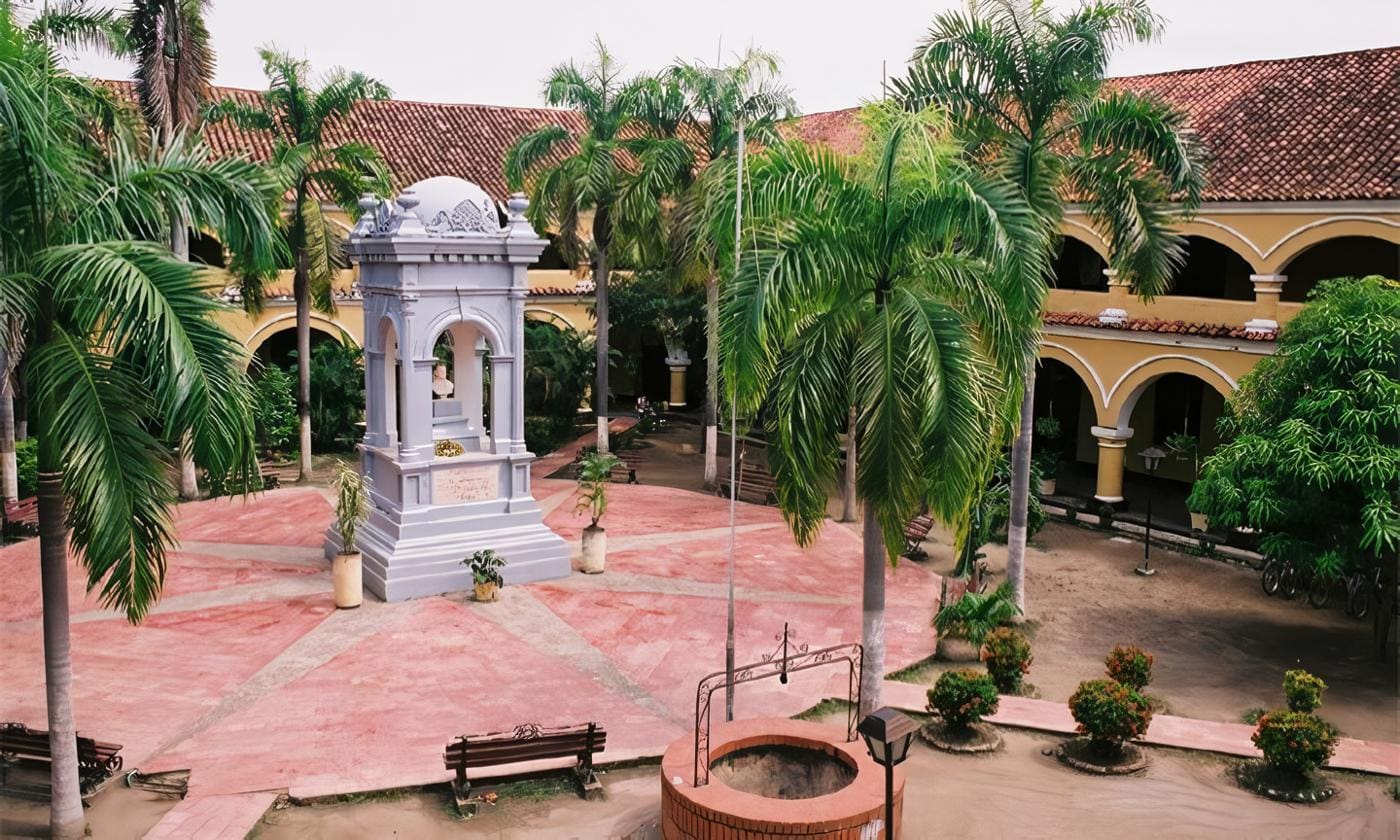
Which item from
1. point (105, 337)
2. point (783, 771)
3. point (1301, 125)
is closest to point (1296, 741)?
point (783, 771)

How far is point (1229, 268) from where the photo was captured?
884 inches

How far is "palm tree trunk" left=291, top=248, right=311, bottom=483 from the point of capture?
20953 millimetres

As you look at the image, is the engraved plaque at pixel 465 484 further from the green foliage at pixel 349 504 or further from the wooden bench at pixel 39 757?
the wooden bench at pixel 39 757

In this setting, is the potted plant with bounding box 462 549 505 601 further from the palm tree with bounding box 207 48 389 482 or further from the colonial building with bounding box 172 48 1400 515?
the palm tree with bounding box 207 48 389 482

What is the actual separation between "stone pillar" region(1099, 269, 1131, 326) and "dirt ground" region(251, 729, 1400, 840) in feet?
37.9

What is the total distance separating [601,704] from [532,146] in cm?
1260

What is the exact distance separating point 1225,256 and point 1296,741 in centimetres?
1429

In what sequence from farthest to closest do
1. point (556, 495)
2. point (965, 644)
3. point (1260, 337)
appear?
1. point (556, 495)
2. point (1260, 337)
3. point (965, 644)

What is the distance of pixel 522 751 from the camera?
32.6 ft

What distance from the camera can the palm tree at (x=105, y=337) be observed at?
769 cm

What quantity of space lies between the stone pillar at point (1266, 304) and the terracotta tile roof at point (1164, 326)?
0.58 ft

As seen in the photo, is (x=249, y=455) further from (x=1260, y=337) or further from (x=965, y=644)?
(x=1260, y=337)

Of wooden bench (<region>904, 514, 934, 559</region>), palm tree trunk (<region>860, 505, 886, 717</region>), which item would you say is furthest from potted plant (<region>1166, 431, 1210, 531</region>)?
palm tree trunk (<region>860, 505, 886, 717</region>)

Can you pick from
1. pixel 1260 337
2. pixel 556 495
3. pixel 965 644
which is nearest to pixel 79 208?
pixel 965 644
